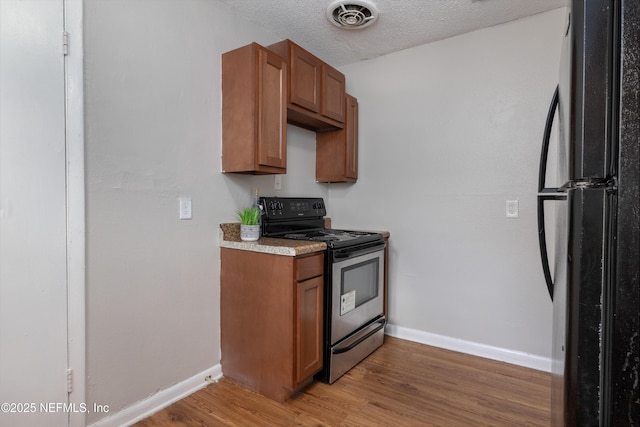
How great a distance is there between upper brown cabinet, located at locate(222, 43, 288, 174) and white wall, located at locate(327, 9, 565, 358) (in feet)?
3.63

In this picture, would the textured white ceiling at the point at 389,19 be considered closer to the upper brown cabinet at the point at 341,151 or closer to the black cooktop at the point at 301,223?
the upper brown cabinet at the point at 341,151

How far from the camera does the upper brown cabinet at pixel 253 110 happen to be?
78.1 inches

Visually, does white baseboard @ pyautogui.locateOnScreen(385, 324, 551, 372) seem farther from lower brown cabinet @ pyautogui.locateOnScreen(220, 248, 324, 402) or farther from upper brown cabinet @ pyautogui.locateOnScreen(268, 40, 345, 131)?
upper brown cabinet @ pyautogui.locateOnScreen(268, 40, 345, 131)

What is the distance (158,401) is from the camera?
1.82 metres

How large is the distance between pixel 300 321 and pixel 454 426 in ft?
3.07

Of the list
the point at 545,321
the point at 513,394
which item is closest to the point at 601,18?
the point at 513,394

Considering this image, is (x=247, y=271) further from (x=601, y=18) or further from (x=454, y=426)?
(x=601, y=18)

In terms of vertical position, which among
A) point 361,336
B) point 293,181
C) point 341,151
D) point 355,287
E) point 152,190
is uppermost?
point 341,151

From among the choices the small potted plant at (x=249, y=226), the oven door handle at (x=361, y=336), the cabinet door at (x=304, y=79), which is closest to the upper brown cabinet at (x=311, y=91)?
the cabinet door at (x=304, y=79)

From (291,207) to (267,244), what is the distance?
64cm

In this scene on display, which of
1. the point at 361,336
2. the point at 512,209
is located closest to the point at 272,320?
the point at 361,336

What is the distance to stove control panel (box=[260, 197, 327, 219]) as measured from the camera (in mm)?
2342

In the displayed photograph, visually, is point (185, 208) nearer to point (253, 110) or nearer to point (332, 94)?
point (253, 110)

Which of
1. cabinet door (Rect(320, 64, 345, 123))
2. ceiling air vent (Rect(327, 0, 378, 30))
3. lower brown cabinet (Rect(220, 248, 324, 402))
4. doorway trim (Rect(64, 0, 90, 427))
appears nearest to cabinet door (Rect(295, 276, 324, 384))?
lower brown cabinet (Rect(220, 248, 324, 402))
